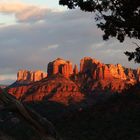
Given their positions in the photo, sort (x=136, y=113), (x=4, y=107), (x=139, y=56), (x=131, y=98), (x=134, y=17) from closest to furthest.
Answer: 1. (x=4, y=107)
2. (x=134, y=17)
3. (x=139, y=56)
4. (x=136, y=113)
5. (x=131, y=98)

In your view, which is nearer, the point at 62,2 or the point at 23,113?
the point at 23,113

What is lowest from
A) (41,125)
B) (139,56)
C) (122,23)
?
(41,125)

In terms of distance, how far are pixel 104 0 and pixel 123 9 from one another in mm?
1390

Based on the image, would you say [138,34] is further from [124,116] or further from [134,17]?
[124,116]

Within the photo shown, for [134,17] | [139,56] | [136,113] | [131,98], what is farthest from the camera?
[131,98]

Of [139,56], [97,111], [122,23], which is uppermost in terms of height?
[122,23]

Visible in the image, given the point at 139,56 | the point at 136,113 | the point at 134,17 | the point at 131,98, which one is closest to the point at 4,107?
the point at 134,17

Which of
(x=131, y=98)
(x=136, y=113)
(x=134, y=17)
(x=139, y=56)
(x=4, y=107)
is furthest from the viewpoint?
(x=131, y=98)

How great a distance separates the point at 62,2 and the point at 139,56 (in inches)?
221

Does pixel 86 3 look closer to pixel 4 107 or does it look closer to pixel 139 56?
pixel 139 56

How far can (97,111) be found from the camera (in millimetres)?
113562

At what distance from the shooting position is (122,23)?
2758 cm

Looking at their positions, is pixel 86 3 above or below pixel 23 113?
above

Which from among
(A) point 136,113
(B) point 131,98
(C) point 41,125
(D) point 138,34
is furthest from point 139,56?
(B) point 131,98
